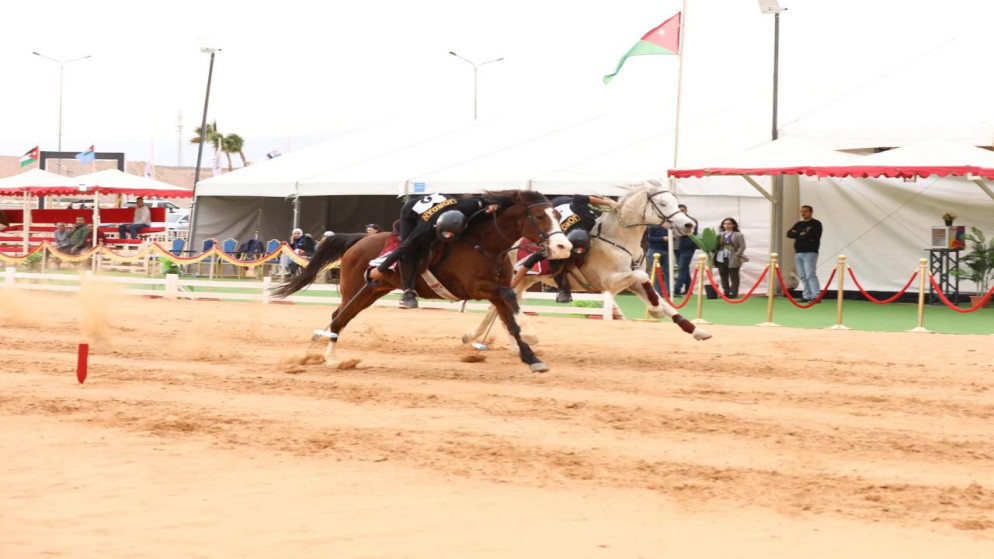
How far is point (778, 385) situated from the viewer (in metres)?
12.0

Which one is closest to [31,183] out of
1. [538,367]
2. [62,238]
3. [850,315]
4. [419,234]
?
[62,238]

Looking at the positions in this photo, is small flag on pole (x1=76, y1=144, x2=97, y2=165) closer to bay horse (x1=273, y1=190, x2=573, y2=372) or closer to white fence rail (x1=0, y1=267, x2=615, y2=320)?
white fence rail (x1=0, y1=267, x2=615, y2=320)

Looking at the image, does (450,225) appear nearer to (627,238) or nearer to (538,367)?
(538,367)

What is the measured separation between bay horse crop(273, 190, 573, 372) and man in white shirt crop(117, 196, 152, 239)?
26530 millimetres

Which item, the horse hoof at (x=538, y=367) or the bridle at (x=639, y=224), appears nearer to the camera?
the horse hoof at (x=538, y=367)

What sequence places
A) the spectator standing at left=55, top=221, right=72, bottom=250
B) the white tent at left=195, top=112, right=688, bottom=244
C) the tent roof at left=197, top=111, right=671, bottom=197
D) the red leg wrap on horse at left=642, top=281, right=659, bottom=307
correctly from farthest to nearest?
the spectator standing at left=55, top=221, right=72, bottom=250 < the white tent at left=195, top=112, right=688, bottom=244 < the tent roof at left=197, top=111, right=671, bottom=197 < the red leg wrap on horse at left=642, top=281, right=659, bottom=307

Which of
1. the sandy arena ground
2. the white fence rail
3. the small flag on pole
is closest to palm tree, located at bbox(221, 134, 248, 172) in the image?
the small flag on pole

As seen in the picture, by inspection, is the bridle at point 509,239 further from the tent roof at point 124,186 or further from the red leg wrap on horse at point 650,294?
the tent roof at point 124,186

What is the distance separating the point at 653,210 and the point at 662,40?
9677mm

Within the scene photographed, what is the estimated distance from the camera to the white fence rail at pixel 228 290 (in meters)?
21.1

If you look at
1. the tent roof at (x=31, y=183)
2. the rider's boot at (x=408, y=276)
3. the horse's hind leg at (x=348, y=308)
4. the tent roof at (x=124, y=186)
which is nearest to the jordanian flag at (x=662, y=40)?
the horse's hind leg at (x=348, y=308)

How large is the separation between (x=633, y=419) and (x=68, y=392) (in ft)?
17.2

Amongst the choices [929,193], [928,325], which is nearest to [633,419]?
[928,325]

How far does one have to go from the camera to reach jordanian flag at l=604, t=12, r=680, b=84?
76.2 feet
